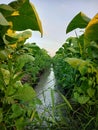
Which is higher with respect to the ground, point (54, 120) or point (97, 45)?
point (97, 45)

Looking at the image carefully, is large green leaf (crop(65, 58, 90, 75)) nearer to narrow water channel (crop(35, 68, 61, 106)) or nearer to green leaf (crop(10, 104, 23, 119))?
narrow water channel (crop(35, 68, 61, 106))

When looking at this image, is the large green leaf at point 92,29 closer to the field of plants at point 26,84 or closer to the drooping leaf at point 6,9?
the field of plants at point 26,84

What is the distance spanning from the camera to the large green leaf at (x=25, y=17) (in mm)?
707

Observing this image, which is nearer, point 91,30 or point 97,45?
point 91,30

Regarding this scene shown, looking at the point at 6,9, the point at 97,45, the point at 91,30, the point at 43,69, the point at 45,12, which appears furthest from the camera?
the point at 45,12

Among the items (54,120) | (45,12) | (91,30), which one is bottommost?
(54,120)

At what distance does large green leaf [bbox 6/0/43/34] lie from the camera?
707 millimetres

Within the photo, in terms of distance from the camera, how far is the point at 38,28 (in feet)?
2.33

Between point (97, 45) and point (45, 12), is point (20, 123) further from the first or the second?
point (45, 12)

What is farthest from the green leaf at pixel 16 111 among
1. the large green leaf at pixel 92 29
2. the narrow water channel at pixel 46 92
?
the large green leaf at pixel 92 29

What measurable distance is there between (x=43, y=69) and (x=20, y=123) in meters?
1.75

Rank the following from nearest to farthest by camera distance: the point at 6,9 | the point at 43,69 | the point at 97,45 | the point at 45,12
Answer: the point at 6,9, the point at 97,45, the point at 43,69, the point at 45,12

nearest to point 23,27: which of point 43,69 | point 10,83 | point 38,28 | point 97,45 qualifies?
point 38,28

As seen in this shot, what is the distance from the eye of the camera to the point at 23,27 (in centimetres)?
75
